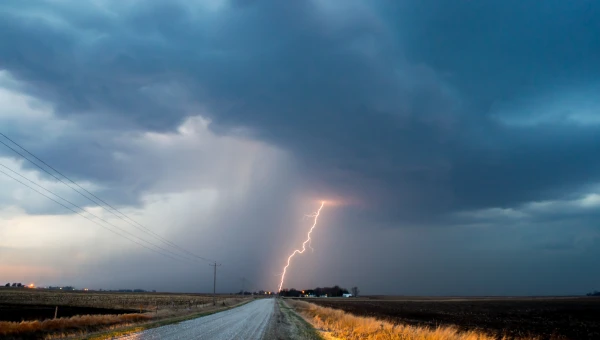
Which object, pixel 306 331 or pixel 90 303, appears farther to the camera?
pixel 90 303

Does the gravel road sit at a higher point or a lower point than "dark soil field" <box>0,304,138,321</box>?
higher

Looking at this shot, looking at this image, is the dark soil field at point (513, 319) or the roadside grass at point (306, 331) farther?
the dark soil field at point (513, 319)

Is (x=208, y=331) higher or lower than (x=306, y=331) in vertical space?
higher

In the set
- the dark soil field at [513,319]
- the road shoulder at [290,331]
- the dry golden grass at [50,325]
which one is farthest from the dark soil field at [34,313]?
the dark soil field at [513,319]

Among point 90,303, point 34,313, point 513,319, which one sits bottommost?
point 513,319

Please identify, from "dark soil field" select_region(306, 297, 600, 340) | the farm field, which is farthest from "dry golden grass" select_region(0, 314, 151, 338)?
"dark soil field" select_region(306, 297, 600, 340)

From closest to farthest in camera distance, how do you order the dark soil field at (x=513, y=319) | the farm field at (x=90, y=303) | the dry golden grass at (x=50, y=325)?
the dry golden grass at (x=50, y=325), the dark soil field at (x=513, y=319), the farm field at (x=90, y=303)

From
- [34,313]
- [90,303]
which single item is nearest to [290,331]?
[34,313]

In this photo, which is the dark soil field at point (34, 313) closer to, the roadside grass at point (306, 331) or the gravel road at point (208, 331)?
the gravel road at point (208, 331)

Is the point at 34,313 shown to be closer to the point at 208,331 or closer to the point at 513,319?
the point at 208,331

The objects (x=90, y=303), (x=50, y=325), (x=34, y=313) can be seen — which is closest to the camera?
(x=50, y=325)

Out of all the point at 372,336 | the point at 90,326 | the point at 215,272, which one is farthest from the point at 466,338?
the point at 215,272

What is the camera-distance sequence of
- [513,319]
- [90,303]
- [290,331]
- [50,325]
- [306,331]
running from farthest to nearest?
1. [90,303]
2. [513,319]
3. [306,331]
4. [290,331]
5. [50,325]

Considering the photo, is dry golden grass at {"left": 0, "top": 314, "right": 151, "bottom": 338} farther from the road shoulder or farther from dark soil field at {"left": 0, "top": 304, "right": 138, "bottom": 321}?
the road shoulder
